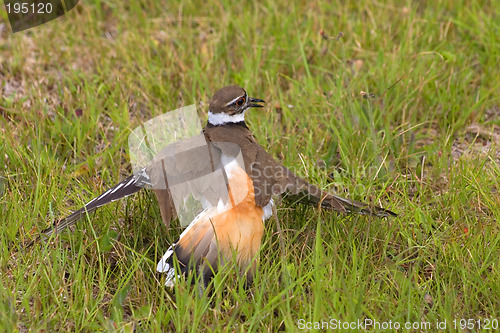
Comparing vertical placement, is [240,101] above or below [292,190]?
above

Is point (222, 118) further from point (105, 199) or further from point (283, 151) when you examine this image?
point (105, 199)

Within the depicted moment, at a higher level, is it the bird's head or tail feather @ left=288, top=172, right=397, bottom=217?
the bird's head

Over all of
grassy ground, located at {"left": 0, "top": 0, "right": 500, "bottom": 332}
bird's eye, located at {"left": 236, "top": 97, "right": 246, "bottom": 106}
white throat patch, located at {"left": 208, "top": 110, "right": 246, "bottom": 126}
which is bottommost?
grassy ground, located at {"left": 0, "top": 0, "right": 500, "bottom": 332}

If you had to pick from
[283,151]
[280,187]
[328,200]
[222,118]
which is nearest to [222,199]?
[280,187]

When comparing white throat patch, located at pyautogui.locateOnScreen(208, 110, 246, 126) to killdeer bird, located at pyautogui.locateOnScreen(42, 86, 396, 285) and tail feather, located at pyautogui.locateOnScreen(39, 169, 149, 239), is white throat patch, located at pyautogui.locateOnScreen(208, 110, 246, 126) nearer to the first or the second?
killdeer bird, located at pyautogui.locateOnScreen(42, 86, 396, 285)

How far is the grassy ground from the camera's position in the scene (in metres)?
3.49

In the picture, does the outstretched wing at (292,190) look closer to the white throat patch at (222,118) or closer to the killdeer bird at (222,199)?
the killdeer bird at (222,199)

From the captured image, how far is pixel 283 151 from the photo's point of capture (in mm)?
5016

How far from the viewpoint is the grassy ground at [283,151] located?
11.5ft

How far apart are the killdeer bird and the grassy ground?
0.13 meters

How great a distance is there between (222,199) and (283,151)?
1340mm

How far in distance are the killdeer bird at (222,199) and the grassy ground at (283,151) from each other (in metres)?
0.13

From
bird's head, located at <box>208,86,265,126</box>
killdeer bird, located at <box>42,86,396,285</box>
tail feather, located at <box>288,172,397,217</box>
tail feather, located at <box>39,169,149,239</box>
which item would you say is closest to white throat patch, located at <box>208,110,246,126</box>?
bird's head, located at <box>208,86,265,126</box>

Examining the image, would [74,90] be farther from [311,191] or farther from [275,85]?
[311,191]
